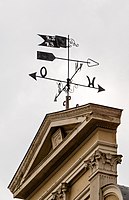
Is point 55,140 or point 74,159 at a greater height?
point 55,140

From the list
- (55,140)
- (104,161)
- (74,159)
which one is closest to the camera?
(104,161)

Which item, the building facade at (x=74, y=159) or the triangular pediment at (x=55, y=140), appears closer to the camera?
the building facade at (x=74, y=159)

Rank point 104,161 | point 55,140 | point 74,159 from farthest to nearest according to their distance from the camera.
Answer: point 55,140 < point 74,159 < point 104,161

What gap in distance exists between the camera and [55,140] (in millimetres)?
28516

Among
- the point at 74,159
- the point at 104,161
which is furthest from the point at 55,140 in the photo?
the point at 104,161

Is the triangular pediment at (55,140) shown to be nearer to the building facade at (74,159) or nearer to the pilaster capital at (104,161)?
the building facade at (74,159)

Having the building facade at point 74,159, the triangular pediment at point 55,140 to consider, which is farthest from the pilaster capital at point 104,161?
the triangular pediment at point 55,140

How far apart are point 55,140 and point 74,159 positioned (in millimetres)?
1330

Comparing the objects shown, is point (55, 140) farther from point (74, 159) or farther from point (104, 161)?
Result: point (104, 161)

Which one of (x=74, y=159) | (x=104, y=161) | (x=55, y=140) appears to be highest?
(x=55, y=140)

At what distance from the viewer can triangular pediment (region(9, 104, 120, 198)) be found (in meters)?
26.2

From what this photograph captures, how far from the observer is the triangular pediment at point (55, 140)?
2623 centimetres

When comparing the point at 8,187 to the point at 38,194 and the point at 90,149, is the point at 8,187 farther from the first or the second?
the point at 90,149

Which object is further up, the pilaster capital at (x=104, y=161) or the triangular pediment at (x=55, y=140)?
the triangular pediment at (x=55, y=140)
